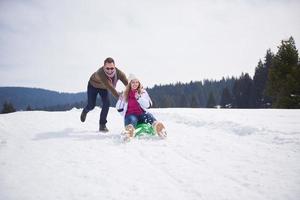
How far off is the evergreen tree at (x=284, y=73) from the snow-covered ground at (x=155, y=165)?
26610 millimetres

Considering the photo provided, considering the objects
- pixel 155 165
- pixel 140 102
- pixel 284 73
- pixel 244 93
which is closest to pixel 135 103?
pixel 140 102

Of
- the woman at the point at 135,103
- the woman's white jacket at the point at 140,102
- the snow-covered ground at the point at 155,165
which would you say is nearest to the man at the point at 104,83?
the woman's white jacket at the point at 140,102

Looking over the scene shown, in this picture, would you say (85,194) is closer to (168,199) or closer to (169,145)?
(168,199)

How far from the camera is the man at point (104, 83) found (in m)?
7.23

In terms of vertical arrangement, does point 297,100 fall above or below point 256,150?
above

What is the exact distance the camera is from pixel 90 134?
686 centimetres

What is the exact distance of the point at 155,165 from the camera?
4.14m

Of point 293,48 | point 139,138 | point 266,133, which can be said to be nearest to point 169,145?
point 139,138

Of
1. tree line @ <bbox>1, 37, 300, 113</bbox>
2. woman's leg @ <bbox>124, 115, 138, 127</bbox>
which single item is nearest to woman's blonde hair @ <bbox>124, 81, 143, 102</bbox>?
woman's leg @ <bbox>124, 115, 138, 127</bbox>

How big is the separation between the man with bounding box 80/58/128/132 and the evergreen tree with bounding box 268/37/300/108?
27.1 meters

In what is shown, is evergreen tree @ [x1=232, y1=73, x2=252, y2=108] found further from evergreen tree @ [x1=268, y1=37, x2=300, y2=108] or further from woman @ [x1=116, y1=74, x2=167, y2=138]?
woman @ [x1=116, y1=74, x2=167, y2=138]

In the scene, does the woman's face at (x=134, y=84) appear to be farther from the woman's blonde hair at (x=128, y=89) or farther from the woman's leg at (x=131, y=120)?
the woman's leg at (x=131, y=120)

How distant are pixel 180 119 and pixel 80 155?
4906 millimetres

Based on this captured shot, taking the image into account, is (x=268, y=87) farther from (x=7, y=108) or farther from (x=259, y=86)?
(x=7, y=108)
